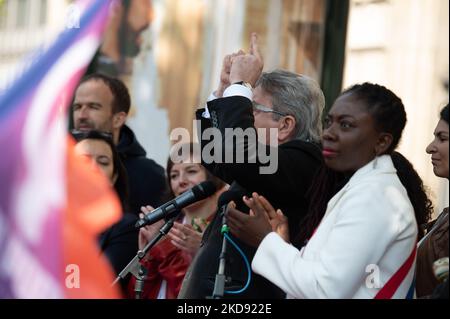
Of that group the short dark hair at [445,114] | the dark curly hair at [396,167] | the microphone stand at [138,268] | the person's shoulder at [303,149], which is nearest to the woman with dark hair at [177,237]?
the microphone stand at [138,268]

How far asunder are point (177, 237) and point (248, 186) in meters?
0.98

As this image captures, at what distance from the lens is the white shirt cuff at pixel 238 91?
5.23 metres

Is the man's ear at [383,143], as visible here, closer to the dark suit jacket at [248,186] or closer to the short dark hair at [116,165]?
the dark suit jacket at [248,186]

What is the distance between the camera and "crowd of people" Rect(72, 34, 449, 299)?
4.41m

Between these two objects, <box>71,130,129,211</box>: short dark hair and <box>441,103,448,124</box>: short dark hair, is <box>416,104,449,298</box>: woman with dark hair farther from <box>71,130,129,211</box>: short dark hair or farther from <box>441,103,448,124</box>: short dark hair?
<box>71,130,129,211</box>: short dark hair

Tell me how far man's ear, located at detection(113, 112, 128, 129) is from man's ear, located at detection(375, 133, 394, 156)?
131 inches

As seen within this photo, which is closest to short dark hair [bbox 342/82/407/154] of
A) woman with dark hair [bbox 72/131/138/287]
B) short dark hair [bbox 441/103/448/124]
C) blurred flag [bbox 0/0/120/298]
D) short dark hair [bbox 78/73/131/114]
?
short dark hair [bbox 441/103/448/124]

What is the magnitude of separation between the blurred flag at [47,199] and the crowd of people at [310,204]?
326 mm

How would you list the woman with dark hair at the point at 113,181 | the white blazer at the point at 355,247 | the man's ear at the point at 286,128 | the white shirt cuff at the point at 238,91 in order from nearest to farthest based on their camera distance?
the white blazer at the point at 355,247
the white shirt cuff at the point at 238,91
the man's ear at the point at 286,128
the woman with dark hair at the point at 113,181

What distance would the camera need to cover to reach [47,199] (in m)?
6.44

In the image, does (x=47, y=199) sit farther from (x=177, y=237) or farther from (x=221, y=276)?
(x=221, y=276)

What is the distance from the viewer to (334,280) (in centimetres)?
435

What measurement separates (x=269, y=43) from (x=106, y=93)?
259 centimetres

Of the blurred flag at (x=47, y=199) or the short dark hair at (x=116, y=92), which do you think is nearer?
the blurred flag at (x=47, y=199)
